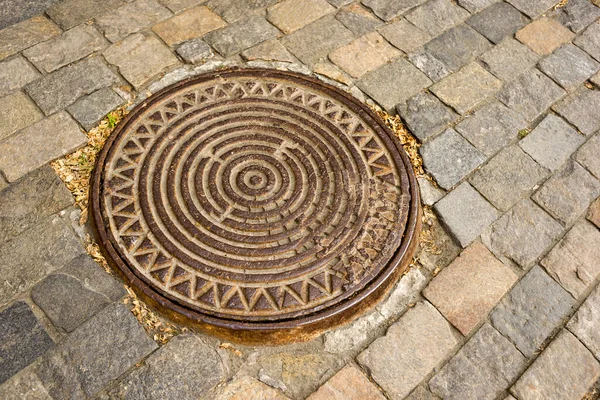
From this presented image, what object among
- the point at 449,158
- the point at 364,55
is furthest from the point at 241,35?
the point at 449,158

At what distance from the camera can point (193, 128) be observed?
3264 millimetres

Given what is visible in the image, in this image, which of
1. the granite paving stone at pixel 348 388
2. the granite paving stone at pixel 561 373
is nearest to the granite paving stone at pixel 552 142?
the granite paving stone at pixel 561 373

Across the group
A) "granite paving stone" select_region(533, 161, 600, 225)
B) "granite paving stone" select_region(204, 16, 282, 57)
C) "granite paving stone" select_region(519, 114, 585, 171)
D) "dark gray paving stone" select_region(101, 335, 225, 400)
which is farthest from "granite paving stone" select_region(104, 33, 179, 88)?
"granite paving stone" select_region(533, 161, 600, 225)

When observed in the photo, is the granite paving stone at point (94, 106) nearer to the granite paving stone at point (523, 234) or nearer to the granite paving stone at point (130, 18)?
the granite paving stone at point (130, 18)

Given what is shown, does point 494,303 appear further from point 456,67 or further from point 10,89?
point 10,89

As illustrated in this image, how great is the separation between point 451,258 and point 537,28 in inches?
84.8

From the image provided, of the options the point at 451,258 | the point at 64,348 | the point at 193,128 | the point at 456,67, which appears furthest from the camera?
the point at 456,67

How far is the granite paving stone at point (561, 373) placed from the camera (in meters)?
2.68

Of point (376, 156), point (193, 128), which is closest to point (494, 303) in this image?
point (376, 156)

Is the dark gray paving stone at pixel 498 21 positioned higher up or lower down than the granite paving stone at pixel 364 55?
higher up

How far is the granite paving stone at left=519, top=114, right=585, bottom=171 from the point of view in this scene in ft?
11.3

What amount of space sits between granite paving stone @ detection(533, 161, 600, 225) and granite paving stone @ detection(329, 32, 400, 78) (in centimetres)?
131

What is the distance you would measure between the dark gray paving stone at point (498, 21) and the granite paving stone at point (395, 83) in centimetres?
72

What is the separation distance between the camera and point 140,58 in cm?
364
